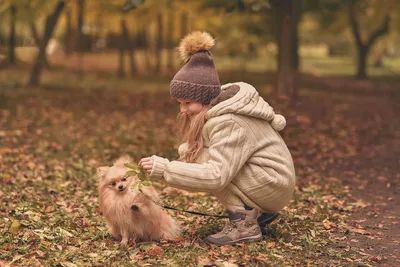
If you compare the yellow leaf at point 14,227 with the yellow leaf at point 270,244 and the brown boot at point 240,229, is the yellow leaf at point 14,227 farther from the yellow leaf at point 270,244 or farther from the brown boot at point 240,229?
the yellow leaf at point 270,244

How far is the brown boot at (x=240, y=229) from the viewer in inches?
208

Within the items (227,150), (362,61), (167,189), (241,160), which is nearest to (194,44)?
(227,150)

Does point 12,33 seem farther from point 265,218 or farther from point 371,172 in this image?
point 265,218

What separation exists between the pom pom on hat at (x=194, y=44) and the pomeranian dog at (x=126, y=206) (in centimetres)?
105

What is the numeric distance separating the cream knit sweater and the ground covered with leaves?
49 centimetres

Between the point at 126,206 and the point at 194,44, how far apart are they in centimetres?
145

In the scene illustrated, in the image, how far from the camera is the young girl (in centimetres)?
499

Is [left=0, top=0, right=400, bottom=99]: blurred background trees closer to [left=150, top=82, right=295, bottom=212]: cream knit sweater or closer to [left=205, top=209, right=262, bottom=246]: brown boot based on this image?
[left=150, top=82, right=295, bottom=212]: cream knit sweater

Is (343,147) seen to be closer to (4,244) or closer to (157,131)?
(157,131)

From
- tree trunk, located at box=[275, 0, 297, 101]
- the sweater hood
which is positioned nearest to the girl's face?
the sweater hood

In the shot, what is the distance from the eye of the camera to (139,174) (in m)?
4.96

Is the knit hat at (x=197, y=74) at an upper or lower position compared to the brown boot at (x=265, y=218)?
upper

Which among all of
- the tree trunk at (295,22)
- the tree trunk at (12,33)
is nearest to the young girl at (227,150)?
the tree trunk at (295,22)

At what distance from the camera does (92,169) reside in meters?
9.09
